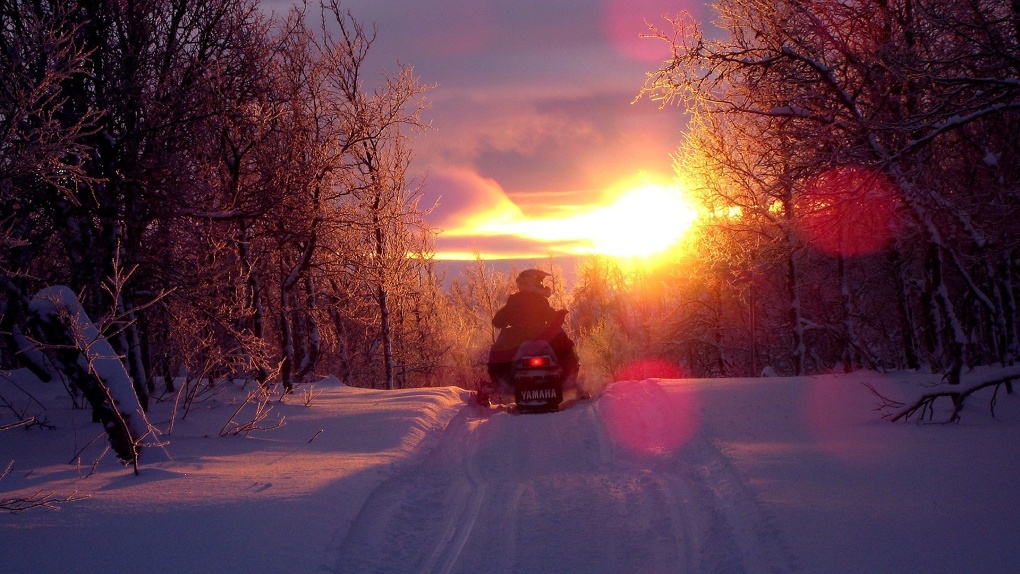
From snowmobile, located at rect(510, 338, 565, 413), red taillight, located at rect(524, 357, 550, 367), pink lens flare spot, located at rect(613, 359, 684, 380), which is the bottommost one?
pink lens flare spot, located at rect(613, 359, 684, 380)

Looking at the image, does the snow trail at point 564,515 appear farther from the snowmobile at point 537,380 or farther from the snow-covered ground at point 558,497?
the snowmobile at point 537,380

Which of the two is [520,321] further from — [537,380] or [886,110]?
[886,110]

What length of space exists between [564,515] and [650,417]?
475 cm

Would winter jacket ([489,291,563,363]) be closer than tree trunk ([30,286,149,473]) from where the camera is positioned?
No

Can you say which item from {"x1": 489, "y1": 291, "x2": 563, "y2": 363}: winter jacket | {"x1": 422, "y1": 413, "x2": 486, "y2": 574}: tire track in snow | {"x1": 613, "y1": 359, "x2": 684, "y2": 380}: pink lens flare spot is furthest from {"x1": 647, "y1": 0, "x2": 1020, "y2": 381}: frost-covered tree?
{"x1": 613, "y1": 359, "x2": 684, "y2": 380}: pink lens flare spot

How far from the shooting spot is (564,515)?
22.1 feet

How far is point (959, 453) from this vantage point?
22.4 ft

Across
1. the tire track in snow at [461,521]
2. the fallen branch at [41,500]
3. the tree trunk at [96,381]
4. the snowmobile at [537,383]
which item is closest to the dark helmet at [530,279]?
the snowmobile at [537,383]

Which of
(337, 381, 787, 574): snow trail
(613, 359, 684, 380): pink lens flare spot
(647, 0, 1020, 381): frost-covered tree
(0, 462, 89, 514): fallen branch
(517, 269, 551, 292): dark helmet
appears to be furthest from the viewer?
(613, 359, 684, 380): pink lens flare spot

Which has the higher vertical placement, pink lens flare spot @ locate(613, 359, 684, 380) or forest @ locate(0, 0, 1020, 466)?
forest @ locate(0, 0, 1020, 466)

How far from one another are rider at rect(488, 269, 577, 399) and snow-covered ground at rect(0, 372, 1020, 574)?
5.40 meters

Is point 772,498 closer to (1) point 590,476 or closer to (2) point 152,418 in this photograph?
(1) point 590,476

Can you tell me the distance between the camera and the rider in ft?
53.8

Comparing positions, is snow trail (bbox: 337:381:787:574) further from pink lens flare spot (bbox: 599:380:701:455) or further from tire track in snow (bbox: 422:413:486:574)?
pink lens flare spot (bbox: 599:380:701:455)
